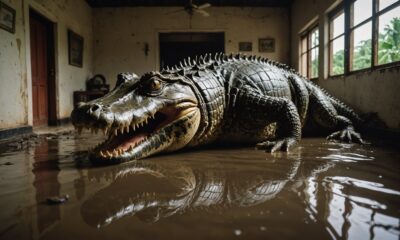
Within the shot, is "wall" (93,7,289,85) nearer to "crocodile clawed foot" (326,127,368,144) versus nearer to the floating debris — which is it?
"crocodile clawed foot" (326,127,368,144)

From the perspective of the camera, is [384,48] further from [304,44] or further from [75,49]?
[75,49]

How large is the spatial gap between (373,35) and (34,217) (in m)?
5.26

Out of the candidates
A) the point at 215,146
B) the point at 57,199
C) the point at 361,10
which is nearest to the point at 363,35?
the point at 361,10

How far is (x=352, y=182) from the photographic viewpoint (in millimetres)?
1651

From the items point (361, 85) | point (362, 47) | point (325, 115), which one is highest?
point (362, 47)

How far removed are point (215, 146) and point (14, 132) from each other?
12.9ft

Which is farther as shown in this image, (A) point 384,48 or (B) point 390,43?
(A) point 384,48

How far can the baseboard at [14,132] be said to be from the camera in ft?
15.0

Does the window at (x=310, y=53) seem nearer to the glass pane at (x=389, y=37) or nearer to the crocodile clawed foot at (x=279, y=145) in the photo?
the glass pane at (x=389, y=37)

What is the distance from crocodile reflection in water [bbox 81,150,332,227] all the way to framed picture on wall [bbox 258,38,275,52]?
9.35 metres

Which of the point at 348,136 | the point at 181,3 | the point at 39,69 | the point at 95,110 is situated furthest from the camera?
the point at 181,3

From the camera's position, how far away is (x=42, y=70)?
7180 mm

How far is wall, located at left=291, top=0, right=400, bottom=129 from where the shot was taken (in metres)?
3.88

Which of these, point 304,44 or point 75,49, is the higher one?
point 304,44
